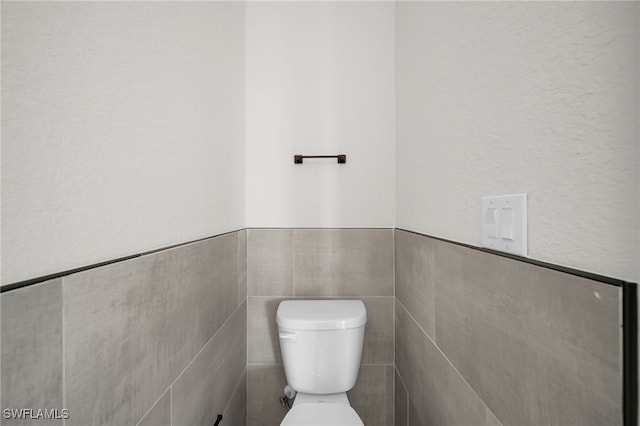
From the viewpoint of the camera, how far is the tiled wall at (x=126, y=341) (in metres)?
0.42

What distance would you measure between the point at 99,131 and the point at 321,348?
1.13m

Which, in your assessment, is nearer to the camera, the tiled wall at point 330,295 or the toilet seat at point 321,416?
the toilet seat at point 321,416

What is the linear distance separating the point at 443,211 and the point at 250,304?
109cm

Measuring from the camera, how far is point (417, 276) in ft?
3.95

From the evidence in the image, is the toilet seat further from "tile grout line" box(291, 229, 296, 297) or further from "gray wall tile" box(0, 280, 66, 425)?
"gray wall tile" box(0, 280, 66, 425)

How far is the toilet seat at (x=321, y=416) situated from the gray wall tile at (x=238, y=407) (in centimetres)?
29

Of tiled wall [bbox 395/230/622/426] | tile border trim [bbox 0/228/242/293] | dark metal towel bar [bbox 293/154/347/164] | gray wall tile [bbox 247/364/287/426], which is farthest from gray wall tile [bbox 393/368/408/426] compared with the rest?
tile border trim [bbox 0/228/242/293]

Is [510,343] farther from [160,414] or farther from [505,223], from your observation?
[160,414]

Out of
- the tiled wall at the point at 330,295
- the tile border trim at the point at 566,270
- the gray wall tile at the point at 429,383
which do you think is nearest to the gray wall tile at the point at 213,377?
the tiled wall at the point at 330,295

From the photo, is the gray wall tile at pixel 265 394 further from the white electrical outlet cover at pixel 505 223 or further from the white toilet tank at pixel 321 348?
the white electrical outlet cover at pixel 505 223

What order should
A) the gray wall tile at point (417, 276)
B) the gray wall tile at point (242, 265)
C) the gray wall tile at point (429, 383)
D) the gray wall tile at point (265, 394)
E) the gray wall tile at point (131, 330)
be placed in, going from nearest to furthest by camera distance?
the gray wall tile at point (131, 330) < the gray wall tile at point (429, 383) < the gray wall tile at point (417, 276) < the gray wall tile at point (242, 265) < the gray wall tile at point (265, 394)

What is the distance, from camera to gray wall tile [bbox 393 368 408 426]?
54.0 inches

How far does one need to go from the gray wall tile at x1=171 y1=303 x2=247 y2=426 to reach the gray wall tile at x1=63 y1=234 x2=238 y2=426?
0.22 feet

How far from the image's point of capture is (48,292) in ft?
1.44
